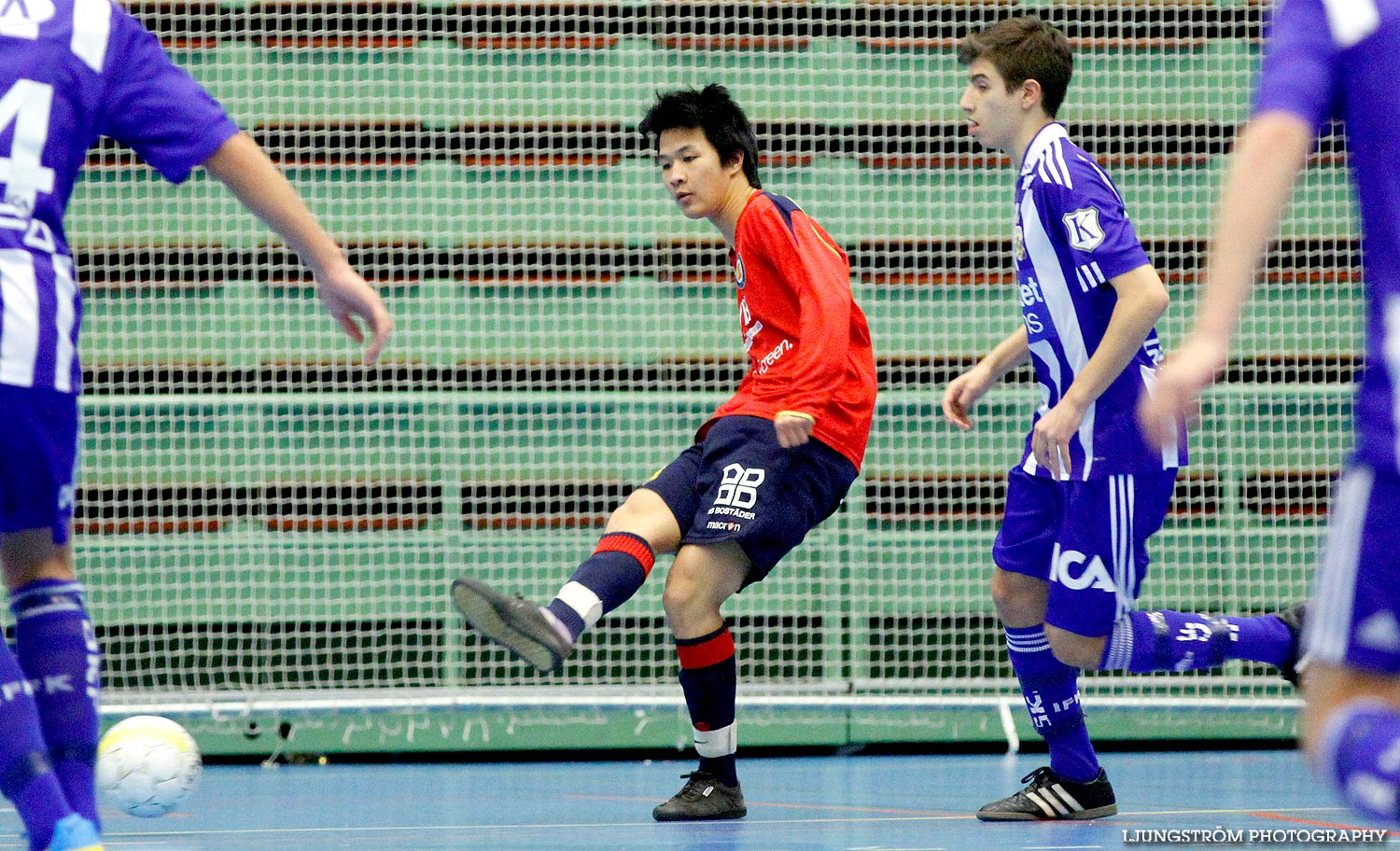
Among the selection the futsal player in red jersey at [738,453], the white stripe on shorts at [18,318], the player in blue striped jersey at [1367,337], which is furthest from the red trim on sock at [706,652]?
the player in blue striped jersey at [1367,337]

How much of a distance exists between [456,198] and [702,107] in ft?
8.14

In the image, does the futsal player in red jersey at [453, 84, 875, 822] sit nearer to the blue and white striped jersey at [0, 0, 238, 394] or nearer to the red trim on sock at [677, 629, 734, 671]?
the red trim on sock at [677, 629, 734, 671]

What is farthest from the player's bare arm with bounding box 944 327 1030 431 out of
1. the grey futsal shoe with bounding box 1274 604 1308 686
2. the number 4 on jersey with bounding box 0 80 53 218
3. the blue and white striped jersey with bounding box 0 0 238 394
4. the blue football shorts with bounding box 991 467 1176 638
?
the number 4 on jersey with bounding box 0 80 53 218

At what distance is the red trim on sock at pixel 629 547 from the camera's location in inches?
152

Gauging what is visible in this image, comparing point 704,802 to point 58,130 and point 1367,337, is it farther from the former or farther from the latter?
point 1367,337

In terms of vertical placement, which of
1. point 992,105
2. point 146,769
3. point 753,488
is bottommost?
point 146,769

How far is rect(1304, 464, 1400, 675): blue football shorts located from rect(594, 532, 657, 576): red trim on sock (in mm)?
2342

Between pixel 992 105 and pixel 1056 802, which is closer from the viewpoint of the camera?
pixel 992 105

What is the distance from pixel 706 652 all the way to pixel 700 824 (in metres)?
0.41

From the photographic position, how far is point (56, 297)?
2.31 meters

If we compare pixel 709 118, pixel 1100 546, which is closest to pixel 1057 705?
pixel 1100 546

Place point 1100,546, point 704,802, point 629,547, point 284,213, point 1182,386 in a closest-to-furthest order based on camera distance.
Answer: point 1182,386 < point 284,213 < point 1100,546 < point 629,547 < point 704,802

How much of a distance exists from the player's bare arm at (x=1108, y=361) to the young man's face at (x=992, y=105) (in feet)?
1.67

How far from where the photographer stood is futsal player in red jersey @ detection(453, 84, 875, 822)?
12.8 ft
